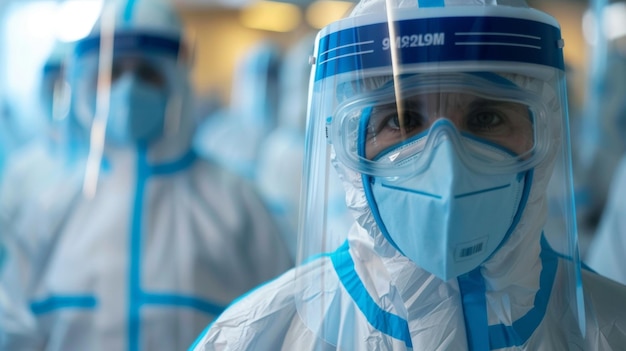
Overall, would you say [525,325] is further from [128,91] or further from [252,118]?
[252,118]

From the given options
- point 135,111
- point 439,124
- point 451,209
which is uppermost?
point 135,111

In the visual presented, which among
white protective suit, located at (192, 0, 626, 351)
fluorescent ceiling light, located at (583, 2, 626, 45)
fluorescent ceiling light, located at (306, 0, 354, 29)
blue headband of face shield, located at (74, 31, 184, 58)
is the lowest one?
white protective suit, located at (192, 0, 626, 351)

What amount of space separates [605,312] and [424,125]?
1.46 feet

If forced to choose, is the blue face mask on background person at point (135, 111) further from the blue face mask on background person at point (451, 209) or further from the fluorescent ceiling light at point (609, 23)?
the fluorescent ceiling light at point (609, 23)

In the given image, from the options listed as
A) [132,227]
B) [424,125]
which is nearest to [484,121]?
[424,125]

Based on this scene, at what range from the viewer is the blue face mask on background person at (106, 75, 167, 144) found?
2531 mm

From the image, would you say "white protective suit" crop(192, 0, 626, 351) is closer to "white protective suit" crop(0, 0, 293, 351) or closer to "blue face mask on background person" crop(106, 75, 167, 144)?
"white protective suit" crop(0, 0, 293, 351)

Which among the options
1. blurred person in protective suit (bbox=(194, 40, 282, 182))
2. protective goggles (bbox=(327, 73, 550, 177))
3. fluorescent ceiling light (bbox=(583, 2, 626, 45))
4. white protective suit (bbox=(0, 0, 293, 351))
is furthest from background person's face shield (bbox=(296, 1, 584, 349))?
blurred person in protective suit (bbox=(194, 40, 282, 182))

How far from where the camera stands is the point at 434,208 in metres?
1.22

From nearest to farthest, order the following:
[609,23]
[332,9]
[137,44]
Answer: [332,9] < [137,44] < [609,23]

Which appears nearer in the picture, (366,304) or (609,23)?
(366,304)

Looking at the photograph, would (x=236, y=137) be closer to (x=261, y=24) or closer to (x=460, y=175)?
(x=261, y=24)

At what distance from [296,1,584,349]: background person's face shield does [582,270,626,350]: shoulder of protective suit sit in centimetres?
4

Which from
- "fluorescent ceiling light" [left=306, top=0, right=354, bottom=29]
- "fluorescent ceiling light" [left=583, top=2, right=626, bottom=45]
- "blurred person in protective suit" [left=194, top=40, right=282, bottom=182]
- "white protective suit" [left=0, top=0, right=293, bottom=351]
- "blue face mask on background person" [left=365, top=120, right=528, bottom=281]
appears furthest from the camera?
"blurred person in protective suit" [left=194, top=40, right=282, bottom=182]
